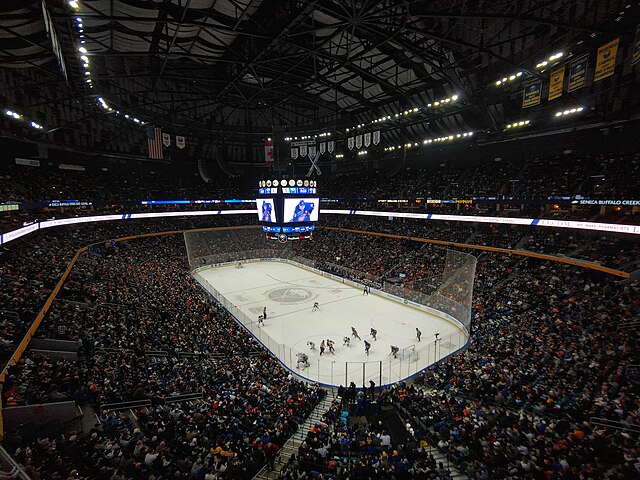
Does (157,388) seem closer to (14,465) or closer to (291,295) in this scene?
(14,465)

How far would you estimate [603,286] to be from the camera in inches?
698

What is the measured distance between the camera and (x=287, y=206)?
23.6 m

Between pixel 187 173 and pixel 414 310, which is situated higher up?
pixel 187 173

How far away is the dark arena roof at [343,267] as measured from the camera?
28.7ft

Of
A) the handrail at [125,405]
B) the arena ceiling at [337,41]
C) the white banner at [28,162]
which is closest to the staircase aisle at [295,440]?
the handrail at [125,405]

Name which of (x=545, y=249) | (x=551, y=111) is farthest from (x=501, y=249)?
(x=551, y=111)

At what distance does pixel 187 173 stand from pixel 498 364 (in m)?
47.8

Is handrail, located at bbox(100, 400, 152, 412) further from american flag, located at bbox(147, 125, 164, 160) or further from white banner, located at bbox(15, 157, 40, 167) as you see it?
white banner, located at bbox(15, 157, 40, 167)

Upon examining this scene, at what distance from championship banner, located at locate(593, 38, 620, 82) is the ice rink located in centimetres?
1494

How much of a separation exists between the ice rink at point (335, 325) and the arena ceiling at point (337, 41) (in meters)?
16.8

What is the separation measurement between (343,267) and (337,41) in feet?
71.8

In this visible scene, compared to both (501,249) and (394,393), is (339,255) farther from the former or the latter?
(394,393)

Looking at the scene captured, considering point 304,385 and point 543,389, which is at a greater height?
point 543,389

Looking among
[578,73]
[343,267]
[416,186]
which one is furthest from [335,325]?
[416,186]
